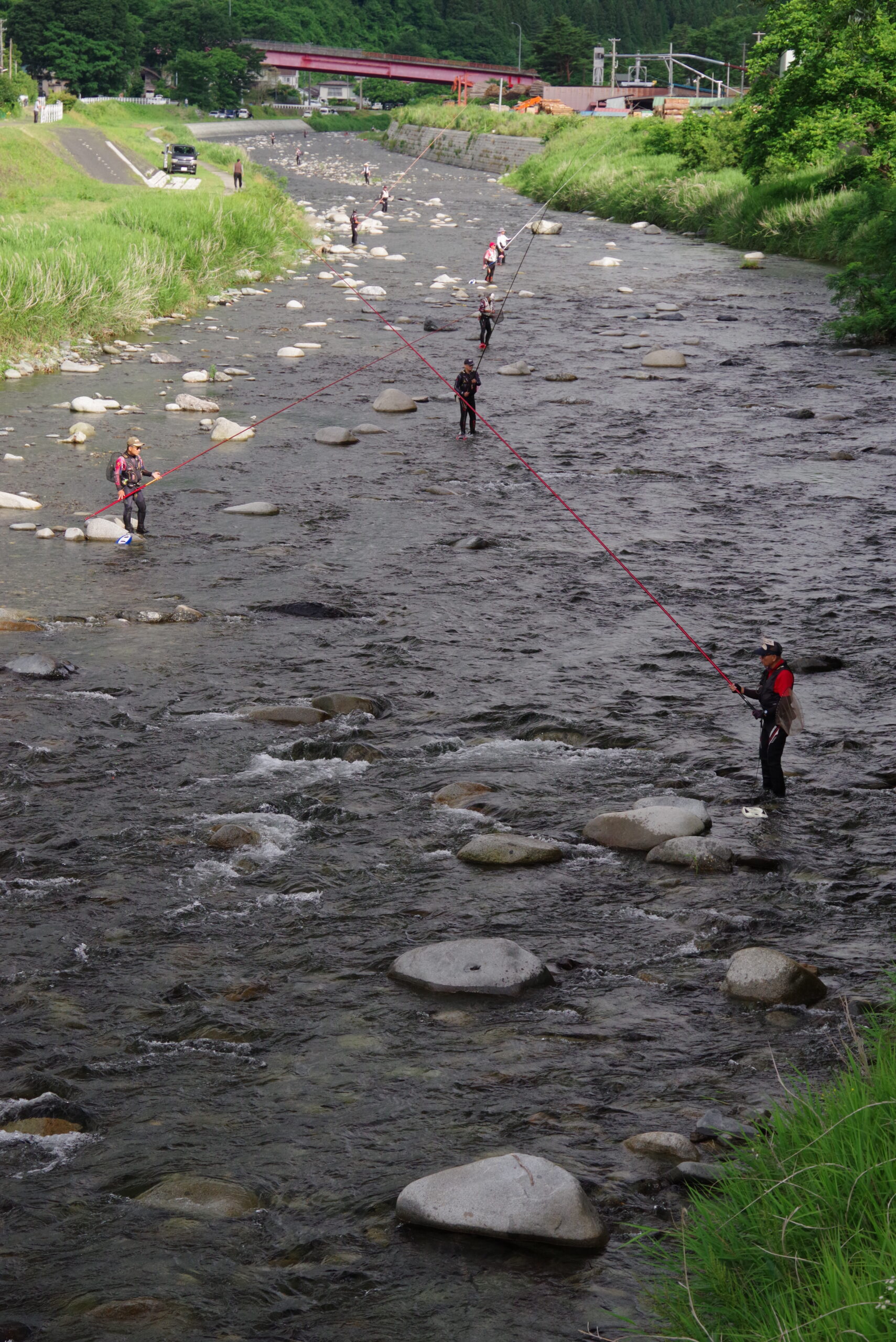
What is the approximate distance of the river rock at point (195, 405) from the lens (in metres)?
22.2

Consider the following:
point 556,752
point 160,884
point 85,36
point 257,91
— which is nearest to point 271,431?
point 556,752

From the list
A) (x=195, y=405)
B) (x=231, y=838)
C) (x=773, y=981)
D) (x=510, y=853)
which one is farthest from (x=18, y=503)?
(x=773, y=981)

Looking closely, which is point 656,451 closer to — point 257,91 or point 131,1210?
point 131,1210

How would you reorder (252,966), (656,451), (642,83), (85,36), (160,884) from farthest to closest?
(642,83)
(85,36)
(656,451)
(160,884)
(252,966)

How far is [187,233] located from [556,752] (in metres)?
26.5

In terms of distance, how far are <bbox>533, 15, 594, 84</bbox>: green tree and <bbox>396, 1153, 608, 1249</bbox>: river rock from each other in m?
143

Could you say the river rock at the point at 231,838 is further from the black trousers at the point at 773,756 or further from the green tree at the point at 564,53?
the green tree at the point at 564,53

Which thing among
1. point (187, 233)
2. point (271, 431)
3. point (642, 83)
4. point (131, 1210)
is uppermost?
point (642, 83)

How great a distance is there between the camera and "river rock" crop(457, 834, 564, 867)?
340 inches

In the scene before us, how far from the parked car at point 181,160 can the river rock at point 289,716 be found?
49966 millimetres

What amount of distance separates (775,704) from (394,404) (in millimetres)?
14656

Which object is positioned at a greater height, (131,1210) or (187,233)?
(187,233)

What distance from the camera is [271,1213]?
18.3ft

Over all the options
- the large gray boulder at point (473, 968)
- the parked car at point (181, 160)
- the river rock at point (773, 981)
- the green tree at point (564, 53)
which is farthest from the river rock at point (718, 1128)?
the green tree at point (564, 53)
